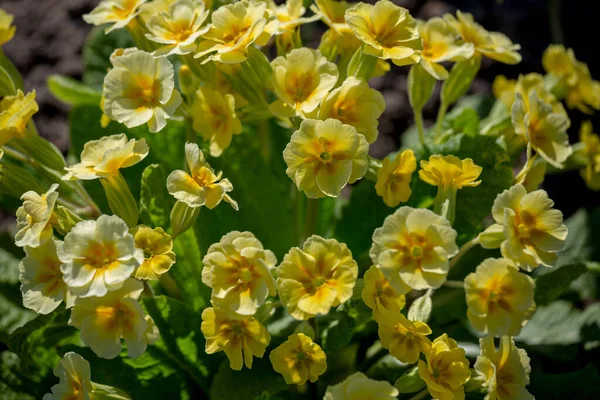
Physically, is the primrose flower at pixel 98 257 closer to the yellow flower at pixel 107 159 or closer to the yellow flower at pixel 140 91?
the yellow flower at pixel 107 159

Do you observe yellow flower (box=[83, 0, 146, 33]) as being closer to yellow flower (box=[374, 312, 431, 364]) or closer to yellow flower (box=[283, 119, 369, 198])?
yellow flower (box=[283, 119, 369, 198])

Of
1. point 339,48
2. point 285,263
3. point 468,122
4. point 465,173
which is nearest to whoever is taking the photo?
point 285,263

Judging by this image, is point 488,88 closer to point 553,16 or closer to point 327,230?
point 553,16

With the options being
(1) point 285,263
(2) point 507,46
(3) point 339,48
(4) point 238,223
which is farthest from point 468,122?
(1) point 285,263

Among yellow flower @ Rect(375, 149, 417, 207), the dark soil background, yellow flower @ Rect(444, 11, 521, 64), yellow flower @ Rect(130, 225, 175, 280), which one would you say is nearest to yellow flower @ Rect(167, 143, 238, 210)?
yellow flower @ Rect(130, 225, 175, 280)

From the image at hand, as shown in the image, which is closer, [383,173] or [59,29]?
[383,173]

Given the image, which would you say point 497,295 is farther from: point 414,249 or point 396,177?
point 396,177

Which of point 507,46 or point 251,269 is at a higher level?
point 507,46

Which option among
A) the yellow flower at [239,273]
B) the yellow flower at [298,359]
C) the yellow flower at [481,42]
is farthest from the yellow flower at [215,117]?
the yellow flower at [481,42]
